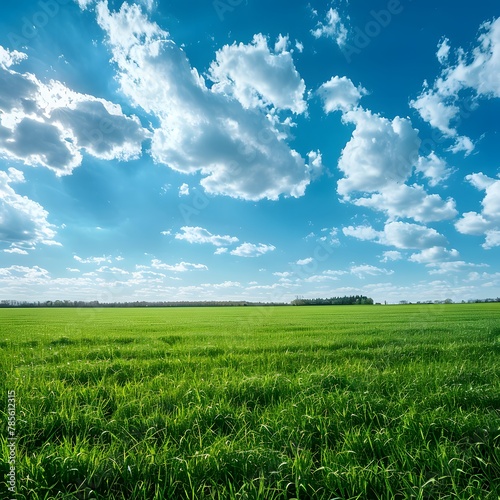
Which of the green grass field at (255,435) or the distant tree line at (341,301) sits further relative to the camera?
the distant tree line at (341,301)

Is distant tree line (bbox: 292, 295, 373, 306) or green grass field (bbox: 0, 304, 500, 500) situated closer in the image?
green grass field (bbox: 0, 304, 500, 500)

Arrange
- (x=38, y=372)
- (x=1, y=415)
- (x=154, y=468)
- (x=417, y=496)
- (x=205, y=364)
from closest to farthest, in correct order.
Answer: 1. (x=417, y=496)
2. (x=154, y=468)
3. (x=1, y=415)
4. (x=38, y=372)
5. (x=205, y=364)

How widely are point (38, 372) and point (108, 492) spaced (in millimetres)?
5084

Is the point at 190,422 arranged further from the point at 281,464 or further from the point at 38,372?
the point at 38,372

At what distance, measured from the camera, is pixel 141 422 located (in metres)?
3.91

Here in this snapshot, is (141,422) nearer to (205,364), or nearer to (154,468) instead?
(154,468)

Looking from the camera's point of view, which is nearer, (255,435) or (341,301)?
(255,435)

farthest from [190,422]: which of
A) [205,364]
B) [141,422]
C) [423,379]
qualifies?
[423,379]

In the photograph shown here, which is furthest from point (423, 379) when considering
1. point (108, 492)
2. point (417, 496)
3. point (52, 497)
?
point (52, 497)

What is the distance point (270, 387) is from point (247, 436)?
1.54m

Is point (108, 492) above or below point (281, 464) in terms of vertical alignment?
below

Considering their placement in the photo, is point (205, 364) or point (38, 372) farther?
point (205, 364)

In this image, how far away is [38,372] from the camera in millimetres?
6500

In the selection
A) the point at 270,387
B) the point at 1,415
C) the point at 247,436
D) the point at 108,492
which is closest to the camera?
the point at 108,492
